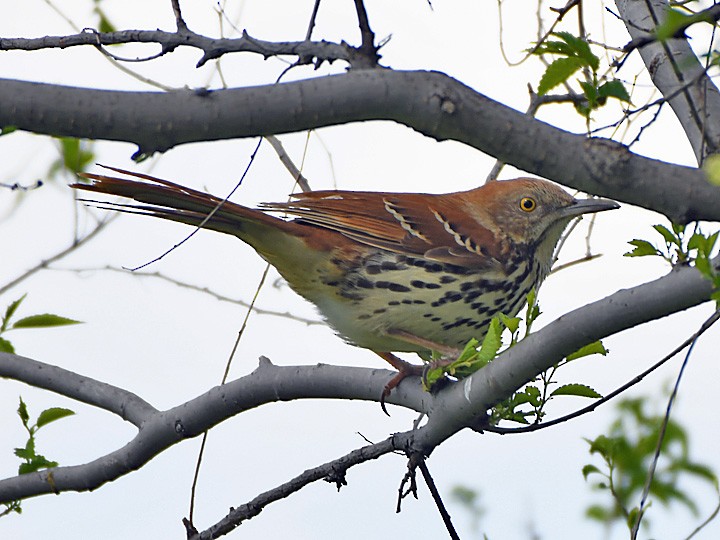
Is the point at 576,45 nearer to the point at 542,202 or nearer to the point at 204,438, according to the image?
the point at 204,438

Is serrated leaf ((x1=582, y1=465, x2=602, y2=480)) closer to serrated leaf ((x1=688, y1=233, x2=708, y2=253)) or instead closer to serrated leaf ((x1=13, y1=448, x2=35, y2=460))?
serrated leaf ((x1=688, y1=233, x2=708, y2=253))

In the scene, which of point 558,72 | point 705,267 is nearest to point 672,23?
point 705,267

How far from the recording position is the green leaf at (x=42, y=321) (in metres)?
3.70

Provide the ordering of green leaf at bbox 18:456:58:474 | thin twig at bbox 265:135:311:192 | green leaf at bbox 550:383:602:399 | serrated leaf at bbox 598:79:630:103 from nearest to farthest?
serrated leaf at bbox 598:79:630:103, green leaf at bbox 550:383:602:399, green leaf at bbox 18:456:58:474, thin twig at bbox 265:135:311:192

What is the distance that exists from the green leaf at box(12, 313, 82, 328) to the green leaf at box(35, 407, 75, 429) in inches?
12.5

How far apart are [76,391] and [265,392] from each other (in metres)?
0.75

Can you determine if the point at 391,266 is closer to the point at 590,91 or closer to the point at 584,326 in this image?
the point at 590,91

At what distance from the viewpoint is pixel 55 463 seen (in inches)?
140

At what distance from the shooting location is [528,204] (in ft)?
15.4

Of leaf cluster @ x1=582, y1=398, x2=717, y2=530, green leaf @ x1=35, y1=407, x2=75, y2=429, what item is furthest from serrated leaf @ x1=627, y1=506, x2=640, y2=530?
green leaf @ x1=35, y1=407, x2=75, y2=429

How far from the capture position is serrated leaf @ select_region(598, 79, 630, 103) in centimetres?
249

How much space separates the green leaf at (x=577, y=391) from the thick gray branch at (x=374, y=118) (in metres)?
0.61

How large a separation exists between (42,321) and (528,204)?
7.23ft

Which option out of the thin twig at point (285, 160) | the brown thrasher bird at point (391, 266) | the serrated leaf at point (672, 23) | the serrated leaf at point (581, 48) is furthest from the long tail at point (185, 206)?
the serrated leaf at point (672, 23)
